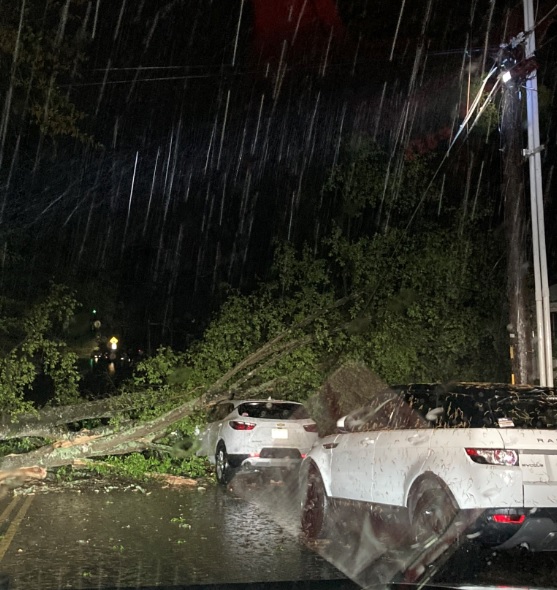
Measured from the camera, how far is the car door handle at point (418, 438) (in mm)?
6297

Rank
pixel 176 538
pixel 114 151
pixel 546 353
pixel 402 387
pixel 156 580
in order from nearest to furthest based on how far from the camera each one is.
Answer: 1. pixel 156 580
2. pixel 402 387
3. pixel 176 538
4. pixel 546 353
5. pixel 114 151

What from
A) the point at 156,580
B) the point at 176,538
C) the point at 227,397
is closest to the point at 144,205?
the point at 227,397

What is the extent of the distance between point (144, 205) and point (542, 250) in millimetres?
9768

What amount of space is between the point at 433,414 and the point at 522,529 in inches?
49.3

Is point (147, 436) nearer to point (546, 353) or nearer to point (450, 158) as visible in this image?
point (546, 353)

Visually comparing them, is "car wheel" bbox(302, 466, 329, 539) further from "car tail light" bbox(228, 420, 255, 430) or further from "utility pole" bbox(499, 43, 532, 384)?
"utility pole" bbox(499, 43, 532, 384)

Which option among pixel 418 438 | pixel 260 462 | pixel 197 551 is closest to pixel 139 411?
pixel 260 462

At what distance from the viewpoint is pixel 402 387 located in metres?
7.19

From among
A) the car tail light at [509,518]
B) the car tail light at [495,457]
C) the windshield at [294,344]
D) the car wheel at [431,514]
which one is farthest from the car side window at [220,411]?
the car tail light at [509,518]

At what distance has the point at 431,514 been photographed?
6.09 metres

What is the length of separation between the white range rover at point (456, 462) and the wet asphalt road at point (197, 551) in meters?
0.38

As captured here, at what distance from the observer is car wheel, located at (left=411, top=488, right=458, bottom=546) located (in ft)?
19.2

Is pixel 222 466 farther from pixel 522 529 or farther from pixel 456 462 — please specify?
pixel 522 529

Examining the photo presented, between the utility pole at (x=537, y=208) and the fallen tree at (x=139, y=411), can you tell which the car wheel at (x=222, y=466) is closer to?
the fallen tree at (x=139, y=411)
